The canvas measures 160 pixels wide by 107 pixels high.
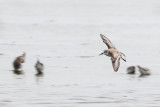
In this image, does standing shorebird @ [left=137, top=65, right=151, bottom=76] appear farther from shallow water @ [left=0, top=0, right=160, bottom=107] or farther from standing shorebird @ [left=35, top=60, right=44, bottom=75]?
standing shorebird @ [left=35, top=60, right=44, bottom=75]

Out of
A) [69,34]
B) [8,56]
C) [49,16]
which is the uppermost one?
[49,16]

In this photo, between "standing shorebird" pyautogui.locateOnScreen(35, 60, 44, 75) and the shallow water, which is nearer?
the shallow water

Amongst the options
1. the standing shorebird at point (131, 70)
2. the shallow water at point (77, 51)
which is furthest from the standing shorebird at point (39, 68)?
the standing shorebird at point (131, 70)

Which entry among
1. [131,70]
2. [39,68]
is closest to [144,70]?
[131,70]

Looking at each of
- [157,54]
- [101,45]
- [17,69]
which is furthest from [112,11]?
[17,69]

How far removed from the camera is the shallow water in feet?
48.3

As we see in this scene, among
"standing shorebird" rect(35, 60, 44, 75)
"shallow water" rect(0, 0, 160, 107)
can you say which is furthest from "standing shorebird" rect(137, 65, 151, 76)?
"standing shorebird" rect(35, 60, 44, 75)

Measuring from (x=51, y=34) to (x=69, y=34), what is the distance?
74 cm

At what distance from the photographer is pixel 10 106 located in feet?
43.9

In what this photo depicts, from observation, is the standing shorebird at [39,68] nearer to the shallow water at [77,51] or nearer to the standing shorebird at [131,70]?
the shallow water at [77,51]

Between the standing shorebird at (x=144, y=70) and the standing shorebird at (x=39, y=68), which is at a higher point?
the standing shorebird at (x=39, y=68)

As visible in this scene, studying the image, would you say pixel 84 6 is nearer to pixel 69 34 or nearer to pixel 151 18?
pixel 151 18

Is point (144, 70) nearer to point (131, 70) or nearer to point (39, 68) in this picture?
point (131, 70)

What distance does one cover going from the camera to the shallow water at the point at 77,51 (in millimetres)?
14711
